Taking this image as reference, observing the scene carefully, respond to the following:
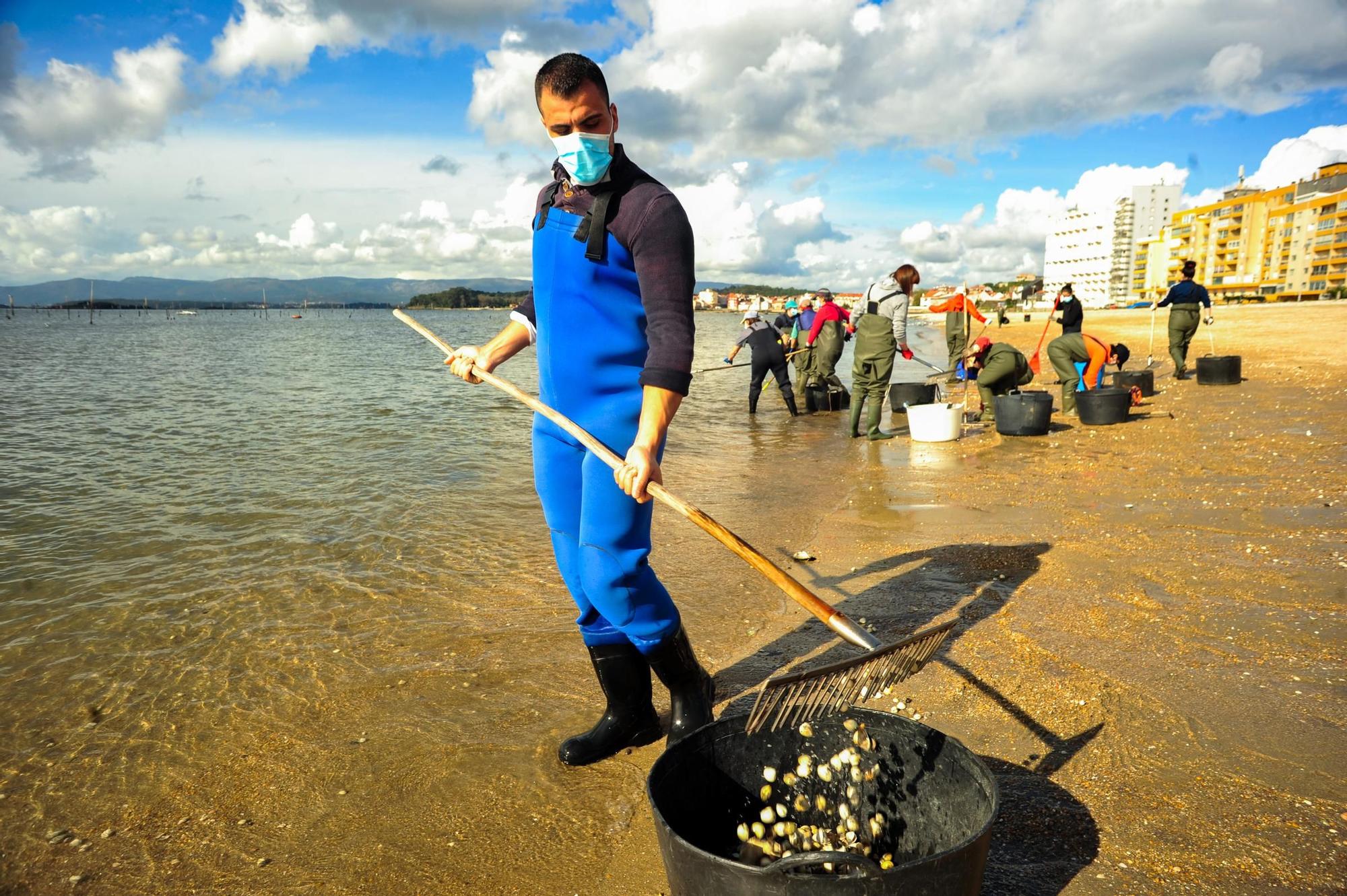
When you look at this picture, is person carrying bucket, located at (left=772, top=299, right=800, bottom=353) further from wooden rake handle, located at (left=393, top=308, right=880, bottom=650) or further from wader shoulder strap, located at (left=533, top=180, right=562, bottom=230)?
wooden rake handle, located at (left=393, top=308, right=880, bottom=650)

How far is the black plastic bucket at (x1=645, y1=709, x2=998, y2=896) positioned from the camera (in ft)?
6.73

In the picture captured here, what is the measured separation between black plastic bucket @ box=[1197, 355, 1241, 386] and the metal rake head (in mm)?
15421

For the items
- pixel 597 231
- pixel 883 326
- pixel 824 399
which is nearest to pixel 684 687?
pixel 597 231

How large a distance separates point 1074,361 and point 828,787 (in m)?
11.5

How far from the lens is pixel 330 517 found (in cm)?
742

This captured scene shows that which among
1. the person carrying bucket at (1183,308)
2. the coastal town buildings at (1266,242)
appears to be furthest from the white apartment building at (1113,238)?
the person carrying bucket at (1183,308)

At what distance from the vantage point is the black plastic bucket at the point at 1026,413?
10.2 m

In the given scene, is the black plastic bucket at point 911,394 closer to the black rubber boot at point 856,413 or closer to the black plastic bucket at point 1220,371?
the black rubber boot at point 856,413

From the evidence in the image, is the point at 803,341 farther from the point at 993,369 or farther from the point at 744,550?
the point at 744,550

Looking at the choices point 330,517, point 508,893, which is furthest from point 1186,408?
point 508,893

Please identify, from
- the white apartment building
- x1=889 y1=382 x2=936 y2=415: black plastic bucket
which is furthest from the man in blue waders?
the white apartment building

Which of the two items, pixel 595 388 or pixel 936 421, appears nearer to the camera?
pixel 595 388

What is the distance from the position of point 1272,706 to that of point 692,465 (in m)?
7.35

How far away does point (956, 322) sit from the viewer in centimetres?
1684
